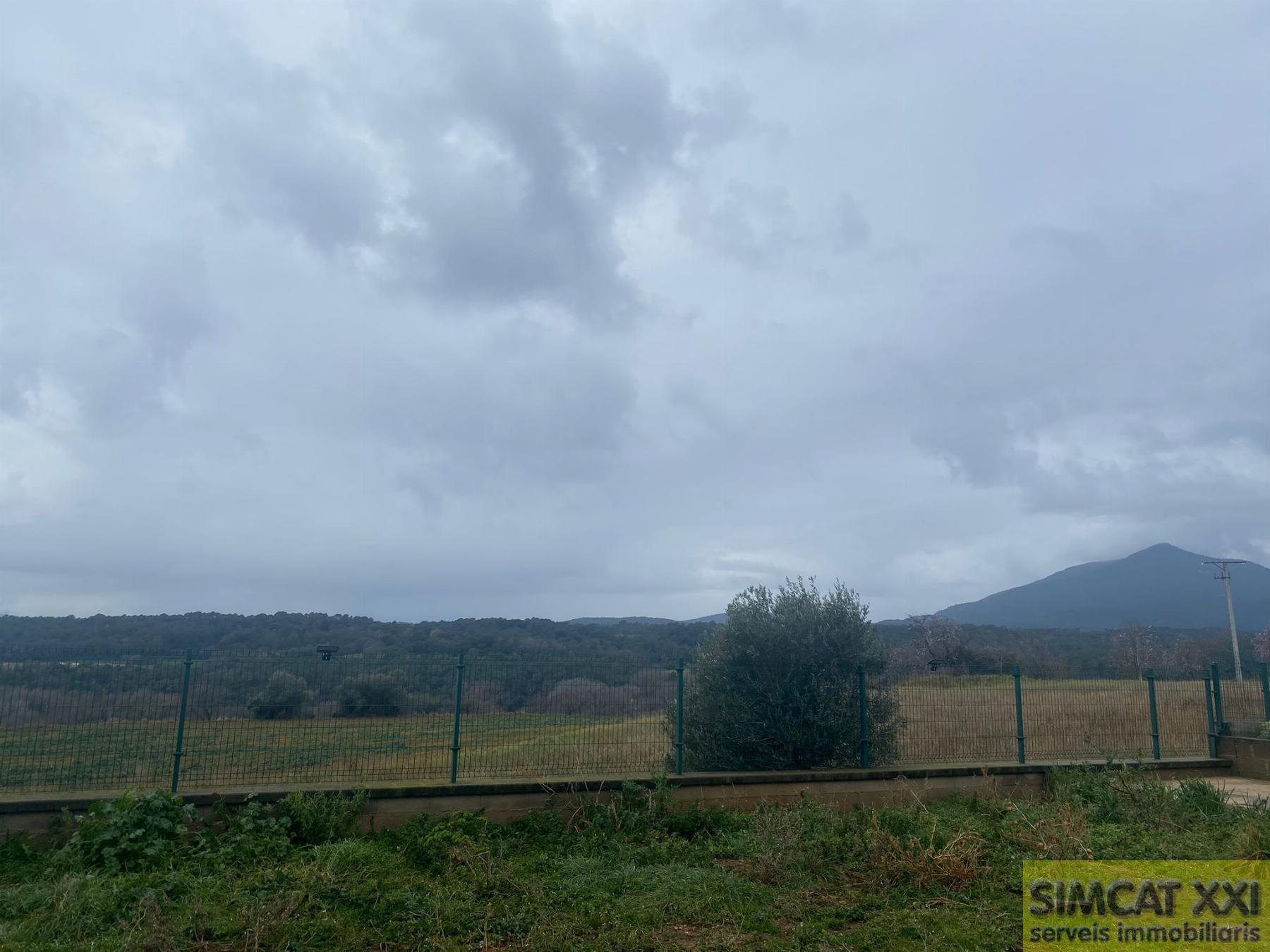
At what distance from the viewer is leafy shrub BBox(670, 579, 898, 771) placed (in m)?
12.8

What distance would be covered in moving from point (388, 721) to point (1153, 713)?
43.9 ft

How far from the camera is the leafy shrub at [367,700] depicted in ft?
36.1

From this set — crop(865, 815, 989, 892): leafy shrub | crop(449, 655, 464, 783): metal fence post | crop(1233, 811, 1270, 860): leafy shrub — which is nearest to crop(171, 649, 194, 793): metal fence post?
crop(449, 655, 464, 783): metal fence post

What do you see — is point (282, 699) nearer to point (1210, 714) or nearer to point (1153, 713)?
point (1153, 713)

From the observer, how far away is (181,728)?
33.7 feet

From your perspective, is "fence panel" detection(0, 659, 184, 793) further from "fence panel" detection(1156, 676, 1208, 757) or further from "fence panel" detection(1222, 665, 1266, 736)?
"fence panel" detection(1222, 665, 1266, 736)

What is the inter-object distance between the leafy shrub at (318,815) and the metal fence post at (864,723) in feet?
22.8

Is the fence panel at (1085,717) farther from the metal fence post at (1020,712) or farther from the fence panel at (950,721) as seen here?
the fence panel at (950,721)

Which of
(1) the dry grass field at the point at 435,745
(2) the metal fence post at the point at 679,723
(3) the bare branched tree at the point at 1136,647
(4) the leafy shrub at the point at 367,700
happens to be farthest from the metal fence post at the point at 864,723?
(3) the bare branched tree at the point at 1136,647

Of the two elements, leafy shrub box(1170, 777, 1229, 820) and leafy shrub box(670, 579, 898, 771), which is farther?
leafy shrub box(670, 579, 898, 771)

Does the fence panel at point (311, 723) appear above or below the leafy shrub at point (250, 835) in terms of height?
above

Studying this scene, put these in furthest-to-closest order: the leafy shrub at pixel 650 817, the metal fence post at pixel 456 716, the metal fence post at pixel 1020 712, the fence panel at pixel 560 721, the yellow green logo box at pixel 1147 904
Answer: the metal fence post at pixel 1020 712
the fence panel at pixel 560 721
the metal fence post at pixel 456 716
the leafy shrub at pixel 650 817
the yellow green logo box at pixel 1147 904

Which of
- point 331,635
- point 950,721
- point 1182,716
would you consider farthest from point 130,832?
point 331,635

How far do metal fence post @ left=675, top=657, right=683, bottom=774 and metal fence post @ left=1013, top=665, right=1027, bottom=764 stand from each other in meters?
5.60
